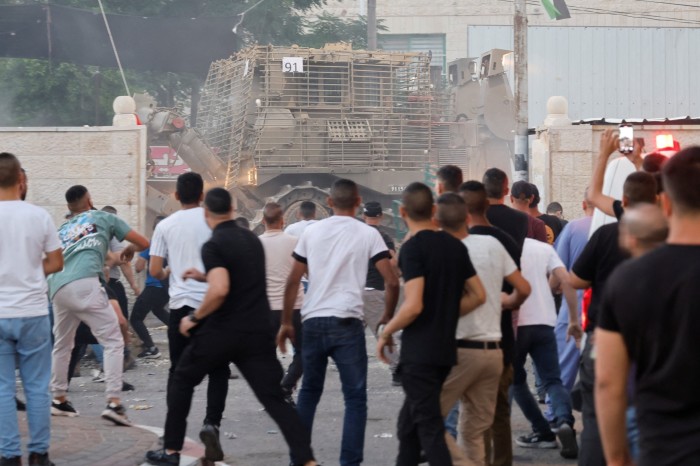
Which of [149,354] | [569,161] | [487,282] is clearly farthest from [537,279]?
[569,161]

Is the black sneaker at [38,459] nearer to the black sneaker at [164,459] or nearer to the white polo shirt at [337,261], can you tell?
the black sneaker at [164,459]

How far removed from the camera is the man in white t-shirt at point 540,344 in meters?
7.43

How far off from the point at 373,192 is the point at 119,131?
22.2 feet

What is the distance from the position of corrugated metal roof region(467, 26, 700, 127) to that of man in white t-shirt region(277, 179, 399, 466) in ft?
105

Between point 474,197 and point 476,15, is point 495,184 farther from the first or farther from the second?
point 476,15

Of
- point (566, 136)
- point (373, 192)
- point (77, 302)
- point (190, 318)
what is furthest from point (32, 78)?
point (190, 318)

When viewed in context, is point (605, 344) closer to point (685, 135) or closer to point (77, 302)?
point (77, 302)

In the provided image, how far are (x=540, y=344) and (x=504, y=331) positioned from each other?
4.43ft

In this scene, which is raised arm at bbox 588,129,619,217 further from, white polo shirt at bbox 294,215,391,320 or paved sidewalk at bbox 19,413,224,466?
paved sidewalk at bbox 19,413,224,466

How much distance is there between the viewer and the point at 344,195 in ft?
21.8

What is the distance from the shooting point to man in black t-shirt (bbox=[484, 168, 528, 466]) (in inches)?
248

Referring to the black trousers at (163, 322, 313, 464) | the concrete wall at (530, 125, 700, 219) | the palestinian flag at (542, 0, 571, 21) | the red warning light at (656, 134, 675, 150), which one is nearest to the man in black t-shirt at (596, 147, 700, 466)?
the black trousers at (163, 322, 313, 464)

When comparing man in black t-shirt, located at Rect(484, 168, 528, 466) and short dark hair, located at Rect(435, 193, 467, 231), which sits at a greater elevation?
→ short dark hair, located at Rect(435, 193, 467, 231)

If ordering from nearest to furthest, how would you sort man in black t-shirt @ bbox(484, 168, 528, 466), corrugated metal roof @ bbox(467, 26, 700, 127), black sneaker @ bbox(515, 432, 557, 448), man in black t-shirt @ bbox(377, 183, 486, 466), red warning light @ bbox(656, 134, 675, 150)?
→ man in black t-shirt @ bbox(377, 183, 486, 466) → man in black t-shirt @ bbox(484, 168, 528, 466) → black sneaker @ bbox(515, 432, 557, 448) → red warning light @ bbox(656, 134, 675, 150) → corrugated metal roof @ bbox(467, 26, 700, 127)
